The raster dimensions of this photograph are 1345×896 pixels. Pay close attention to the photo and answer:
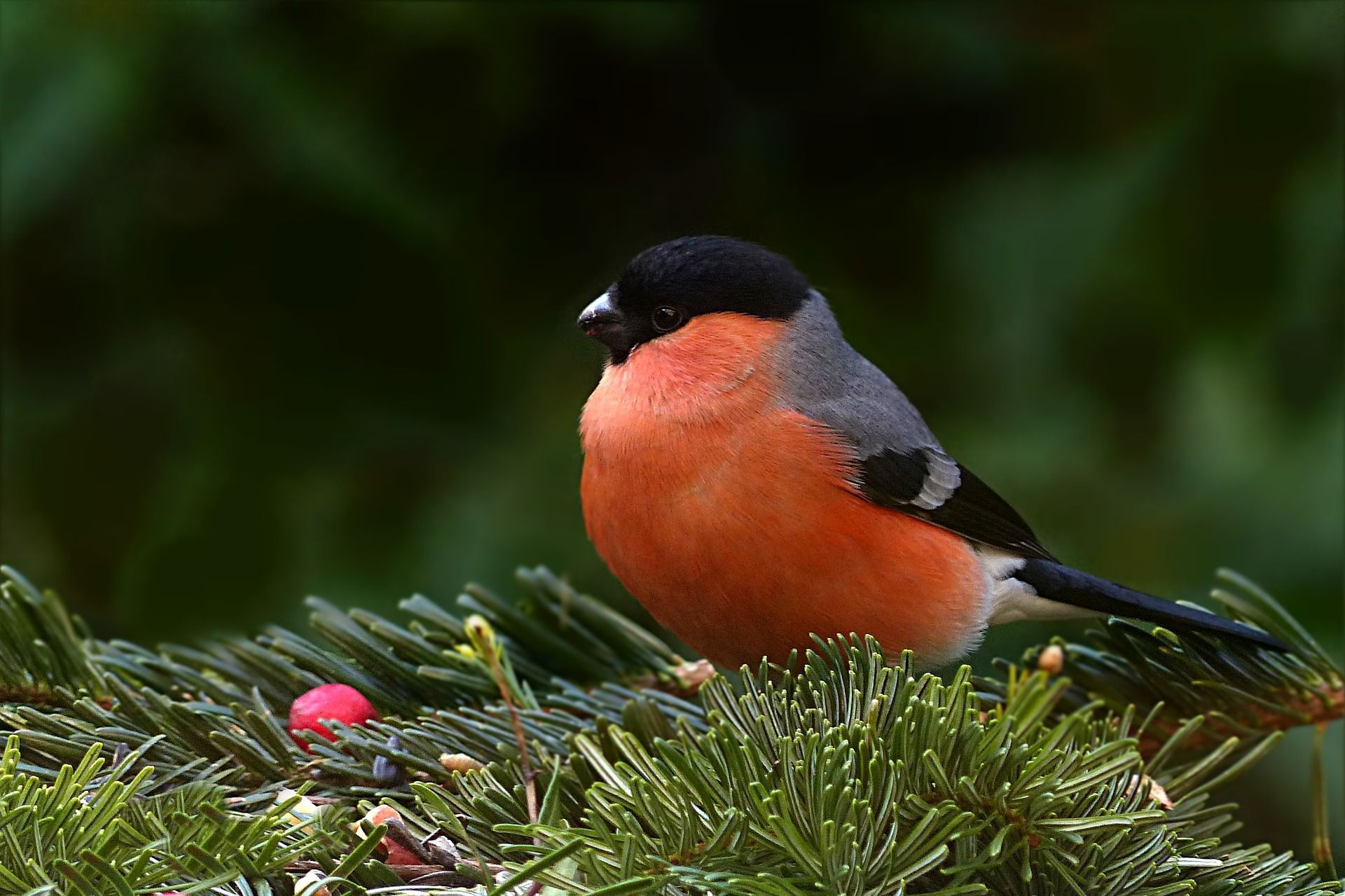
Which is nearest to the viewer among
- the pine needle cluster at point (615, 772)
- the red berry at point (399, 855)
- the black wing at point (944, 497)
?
the pine needle cluster at point (615, 772)

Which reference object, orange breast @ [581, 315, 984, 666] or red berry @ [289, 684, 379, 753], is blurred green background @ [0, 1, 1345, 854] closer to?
orange breast @ [581, 315, 984, 666]

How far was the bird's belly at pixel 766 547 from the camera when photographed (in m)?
1.58

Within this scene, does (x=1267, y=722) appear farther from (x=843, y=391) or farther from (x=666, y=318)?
(x=666, y=318)

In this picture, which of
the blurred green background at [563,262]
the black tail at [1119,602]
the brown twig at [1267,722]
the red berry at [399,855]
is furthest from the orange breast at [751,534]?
the blurred green background at [563,262]

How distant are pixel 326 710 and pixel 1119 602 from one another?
3.29ft

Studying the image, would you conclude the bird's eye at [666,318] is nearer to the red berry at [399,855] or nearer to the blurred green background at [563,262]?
the blurred green background at [563,262]

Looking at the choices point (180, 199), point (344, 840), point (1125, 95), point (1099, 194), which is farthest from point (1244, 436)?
point (180, 199)

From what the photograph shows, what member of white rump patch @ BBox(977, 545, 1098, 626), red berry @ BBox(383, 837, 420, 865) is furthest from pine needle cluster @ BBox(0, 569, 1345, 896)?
white rump patch @ BBox(977, 545, 1098, 626)

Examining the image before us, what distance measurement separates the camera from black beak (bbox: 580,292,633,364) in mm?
1889

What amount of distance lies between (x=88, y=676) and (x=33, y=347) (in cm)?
152

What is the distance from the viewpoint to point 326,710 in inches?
55.8

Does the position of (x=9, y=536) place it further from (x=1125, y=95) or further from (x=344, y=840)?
(x=1125, y=95)

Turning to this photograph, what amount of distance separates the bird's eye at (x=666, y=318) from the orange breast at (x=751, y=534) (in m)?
0.09

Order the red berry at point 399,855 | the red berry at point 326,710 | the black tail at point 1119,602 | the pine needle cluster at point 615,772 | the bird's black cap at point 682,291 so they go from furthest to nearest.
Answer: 1. the bird's black cap at point 682,291
2. the black tail at point 1119,602
3. the red berry at point 326,710
4. the red berry at point 399,855
5. the pine needle cluster at point 615,772
